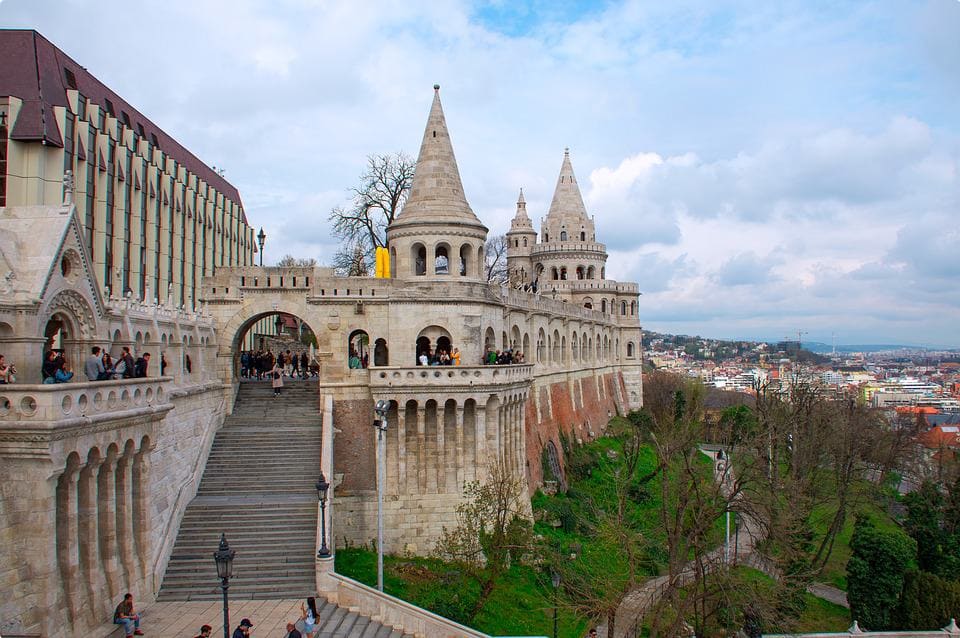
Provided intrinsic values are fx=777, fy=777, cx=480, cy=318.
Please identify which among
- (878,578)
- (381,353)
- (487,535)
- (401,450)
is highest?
(381,353)

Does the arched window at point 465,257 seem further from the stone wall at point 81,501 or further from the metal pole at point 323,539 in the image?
the stone wall at point 81,501

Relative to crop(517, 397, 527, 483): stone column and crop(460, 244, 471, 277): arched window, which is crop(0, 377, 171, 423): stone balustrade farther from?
crop(517, 397, 527, 483): stone column

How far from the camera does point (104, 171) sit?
115 ft

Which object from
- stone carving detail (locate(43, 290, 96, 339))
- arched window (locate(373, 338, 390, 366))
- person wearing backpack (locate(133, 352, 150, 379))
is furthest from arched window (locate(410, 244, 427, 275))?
stone carving detail (locate(43, 290, 96, 339))

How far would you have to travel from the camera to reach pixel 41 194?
3017 centimetres

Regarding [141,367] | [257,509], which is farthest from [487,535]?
[141,367]

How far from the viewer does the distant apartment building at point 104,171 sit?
98.1ft

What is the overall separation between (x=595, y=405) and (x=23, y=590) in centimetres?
4332

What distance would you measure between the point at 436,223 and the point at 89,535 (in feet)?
53.2

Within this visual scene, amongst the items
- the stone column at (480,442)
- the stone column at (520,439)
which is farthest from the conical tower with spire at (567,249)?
the stone column at (480,442)

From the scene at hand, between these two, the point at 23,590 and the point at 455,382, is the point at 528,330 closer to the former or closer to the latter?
the point at 455,382

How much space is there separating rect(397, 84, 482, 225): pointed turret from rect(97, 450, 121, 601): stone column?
1495 cm

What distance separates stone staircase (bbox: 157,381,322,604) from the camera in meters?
20.2

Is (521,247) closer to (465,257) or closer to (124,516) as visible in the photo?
(465,257)
